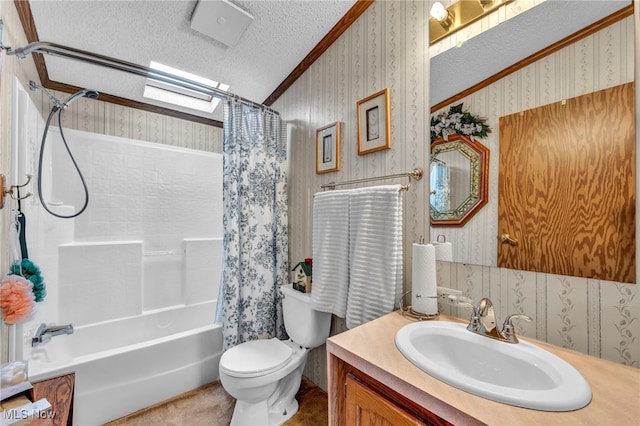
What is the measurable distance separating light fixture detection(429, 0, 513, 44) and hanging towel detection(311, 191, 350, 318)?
0.83 meters

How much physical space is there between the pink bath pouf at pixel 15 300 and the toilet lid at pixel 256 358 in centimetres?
85

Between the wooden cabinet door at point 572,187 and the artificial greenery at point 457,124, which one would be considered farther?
the artificial greenery at point 457,124

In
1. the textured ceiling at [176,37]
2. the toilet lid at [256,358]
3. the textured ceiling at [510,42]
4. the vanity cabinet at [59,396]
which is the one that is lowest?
the toilet lid at [256,358]

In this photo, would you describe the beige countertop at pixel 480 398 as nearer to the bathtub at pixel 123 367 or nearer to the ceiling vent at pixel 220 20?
the bathtub at pixel 123 367

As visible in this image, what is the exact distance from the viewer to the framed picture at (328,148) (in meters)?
1.63

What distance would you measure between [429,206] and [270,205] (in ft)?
3.92

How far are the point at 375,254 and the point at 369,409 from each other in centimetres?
61

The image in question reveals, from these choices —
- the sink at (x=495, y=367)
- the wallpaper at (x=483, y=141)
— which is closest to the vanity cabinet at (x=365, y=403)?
the sink at (x=495, y=367)

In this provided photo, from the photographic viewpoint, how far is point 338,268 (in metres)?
1.41

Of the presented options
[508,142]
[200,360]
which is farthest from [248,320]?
[508,142]

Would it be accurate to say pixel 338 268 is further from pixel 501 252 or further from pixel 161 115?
pixel 161 115

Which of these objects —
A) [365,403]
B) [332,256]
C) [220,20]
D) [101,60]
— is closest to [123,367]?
[332,256]

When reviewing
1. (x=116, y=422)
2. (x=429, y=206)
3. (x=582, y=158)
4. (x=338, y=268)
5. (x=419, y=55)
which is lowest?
(x=116, y=422)

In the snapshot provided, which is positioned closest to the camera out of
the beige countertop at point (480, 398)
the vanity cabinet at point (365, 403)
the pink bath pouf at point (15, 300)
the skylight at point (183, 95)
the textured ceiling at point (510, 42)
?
the beige countertop at point (480, 398)
